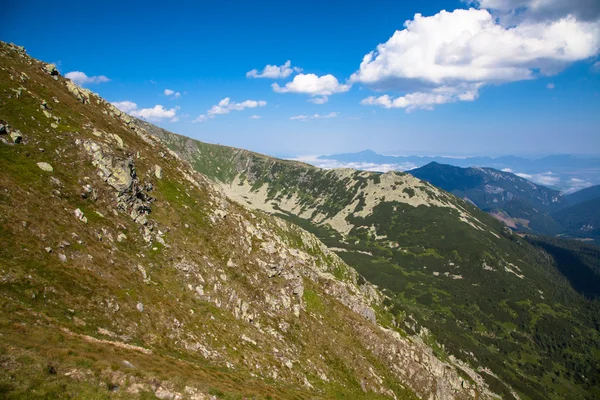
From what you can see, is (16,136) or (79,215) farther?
(16,136)

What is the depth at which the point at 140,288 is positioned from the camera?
151 ft

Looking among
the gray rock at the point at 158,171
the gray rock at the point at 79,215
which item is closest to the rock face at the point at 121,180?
the gray rock at the point at 79,215

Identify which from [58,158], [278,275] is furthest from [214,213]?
[58,158]

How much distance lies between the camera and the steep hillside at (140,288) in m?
27.7

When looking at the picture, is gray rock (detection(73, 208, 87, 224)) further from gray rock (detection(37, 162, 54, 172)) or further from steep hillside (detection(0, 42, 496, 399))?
gray rock (detection(37, 162, 54, 172))

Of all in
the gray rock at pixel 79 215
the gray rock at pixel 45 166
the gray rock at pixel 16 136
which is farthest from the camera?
the gray rock at pixel 16 136

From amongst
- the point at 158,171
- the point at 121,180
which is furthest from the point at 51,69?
the point at 121,180

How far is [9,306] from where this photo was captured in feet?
93.0

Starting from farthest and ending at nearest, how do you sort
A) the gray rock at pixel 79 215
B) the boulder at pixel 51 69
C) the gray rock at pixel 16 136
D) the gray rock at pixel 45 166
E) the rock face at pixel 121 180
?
the boulder at pixel 51 69
the rock face at pixel 121 180
the gray rock at pixel 16 136
the gray rock at pixel 45 166
the gray rock at pixel 79 215

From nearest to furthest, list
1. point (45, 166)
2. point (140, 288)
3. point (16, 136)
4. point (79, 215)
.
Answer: point (140, 288) < point (79, 215) < point (45, 166) < point (16, 136)

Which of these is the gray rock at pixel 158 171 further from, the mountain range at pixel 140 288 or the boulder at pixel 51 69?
the boulder at pixel 51 69

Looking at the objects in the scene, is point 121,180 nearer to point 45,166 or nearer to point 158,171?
point 45,166

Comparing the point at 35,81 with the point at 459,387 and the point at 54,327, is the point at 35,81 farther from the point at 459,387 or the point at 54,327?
the point at 459,387

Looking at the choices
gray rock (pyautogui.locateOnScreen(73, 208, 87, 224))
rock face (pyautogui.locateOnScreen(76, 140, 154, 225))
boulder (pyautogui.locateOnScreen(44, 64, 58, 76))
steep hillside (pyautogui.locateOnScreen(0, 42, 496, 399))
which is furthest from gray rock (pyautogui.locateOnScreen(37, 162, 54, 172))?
boulder (pyautogui.locateOnScreen(44, 64, 58, 76))
